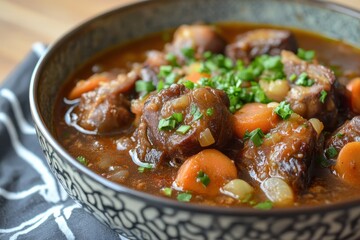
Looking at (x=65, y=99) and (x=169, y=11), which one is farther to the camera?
(x=169, y=11)

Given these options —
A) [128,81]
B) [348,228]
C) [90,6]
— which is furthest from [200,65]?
[90,6]

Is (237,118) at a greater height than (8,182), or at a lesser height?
greater

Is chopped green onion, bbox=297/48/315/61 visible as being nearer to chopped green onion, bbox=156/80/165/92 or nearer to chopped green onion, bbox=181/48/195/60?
chopped green onion, bbox=181/48/195/60

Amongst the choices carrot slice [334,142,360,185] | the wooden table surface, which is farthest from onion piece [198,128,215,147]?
the wooden table surface

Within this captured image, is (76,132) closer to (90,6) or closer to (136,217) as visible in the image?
(136,217)

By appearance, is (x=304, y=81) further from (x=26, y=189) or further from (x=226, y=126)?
(x=26, y=189)

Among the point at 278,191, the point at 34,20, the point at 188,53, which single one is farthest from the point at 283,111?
the point at 34,20
